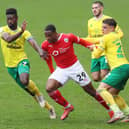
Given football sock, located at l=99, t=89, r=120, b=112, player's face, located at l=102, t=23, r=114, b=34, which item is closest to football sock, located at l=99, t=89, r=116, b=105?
football sock, located at l=99, t=89, r=120, b=112

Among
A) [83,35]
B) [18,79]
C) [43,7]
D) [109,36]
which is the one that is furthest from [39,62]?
[43,7]

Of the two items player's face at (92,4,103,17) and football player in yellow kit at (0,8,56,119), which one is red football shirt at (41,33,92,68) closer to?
football player in yellow kit at (0,8,56,119)

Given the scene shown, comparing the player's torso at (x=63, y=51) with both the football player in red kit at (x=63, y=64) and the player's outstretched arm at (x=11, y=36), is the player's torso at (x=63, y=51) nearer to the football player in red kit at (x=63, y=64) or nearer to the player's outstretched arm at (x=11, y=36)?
the football player in red kit at (x=63, y=64)

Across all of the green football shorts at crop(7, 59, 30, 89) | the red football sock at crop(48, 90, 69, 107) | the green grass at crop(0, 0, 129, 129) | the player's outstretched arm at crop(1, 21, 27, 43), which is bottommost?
the green grass at crop(0, 0, 129, 129)

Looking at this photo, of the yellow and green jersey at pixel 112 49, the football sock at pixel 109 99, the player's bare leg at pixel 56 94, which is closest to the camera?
the football sock at pixel 109 99

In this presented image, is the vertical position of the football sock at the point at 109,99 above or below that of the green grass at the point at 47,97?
above

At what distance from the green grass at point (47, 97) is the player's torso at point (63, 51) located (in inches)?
50.4

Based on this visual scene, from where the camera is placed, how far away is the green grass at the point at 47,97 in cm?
1232

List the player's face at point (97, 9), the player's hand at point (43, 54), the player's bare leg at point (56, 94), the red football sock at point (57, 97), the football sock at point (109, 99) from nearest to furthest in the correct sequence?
the football sock at point (109, 99) → the player's bare leg at point (56, 94) → the player's hand at point (43, 54) → the red football sock at point (57, 97) → the player's face at point (97, 9)

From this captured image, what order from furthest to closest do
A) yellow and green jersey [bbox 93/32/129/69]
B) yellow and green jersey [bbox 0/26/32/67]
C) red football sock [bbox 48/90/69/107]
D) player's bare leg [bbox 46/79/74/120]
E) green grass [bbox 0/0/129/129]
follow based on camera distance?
yellow and green jersey [bbox 0/26/32/67] → red football sock [bbox 48/90/69/107] → player's bare leg [bbox 46/79/74/120] → green grass [bbox 0/0/129/129] → yellow and green jersey [bbox 93/32/129/69]

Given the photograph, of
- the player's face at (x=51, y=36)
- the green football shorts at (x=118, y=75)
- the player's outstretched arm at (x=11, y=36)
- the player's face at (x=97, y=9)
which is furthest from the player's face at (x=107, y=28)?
the player's face at (x=97, y=9)

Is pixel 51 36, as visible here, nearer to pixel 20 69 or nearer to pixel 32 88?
pixel 20 69

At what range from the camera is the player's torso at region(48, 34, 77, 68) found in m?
12.5

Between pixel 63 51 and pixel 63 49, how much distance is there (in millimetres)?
43
